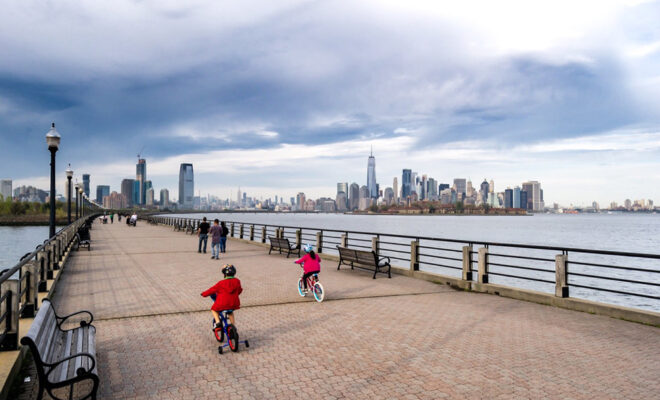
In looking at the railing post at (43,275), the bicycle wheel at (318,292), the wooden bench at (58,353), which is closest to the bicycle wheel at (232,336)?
the wooden bench at (58,353)

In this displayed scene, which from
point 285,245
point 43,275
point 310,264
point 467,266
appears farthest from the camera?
point 285,245

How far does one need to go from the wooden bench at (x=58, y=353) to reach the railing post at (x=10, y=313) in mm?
546

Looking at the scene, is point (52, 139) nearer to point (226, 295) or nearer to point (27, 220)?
point (226, 295)

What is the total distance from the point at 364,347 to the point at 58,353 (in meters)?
3.98

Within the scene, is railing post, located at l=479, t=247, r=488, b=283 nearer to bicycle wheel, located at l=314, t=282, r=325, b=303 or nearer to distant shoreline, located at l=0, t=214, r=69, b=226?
bicycle wheel, located at l=314, t=282, r=325, b=303

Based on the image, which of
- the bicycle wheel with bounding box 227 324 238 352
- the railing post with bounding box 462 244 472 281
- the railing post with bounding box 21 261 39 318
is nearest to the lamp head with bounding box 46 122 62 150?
the railing post with bounding box 21 261 39 318

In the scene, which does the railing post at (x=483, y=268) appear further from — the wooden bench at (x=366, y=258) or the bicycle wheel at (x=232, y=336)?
the bicycle wheel at (x=232, y=336)

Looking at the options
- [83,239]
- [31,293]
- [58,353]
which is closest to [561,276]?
[58,353]

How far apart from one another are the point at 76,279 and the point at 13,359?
28.3 feet

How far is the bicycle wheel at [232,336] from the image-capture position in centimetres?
624

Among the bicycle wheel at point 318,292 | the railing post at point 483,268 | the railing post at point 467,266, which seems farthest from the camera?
the railing post at point 467,266

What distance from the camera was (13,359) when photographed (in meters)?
5.29

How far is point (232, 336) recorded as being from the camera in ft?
20.6

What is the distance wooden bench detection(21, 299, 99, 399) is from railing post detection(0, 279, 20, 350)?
0.55 m
